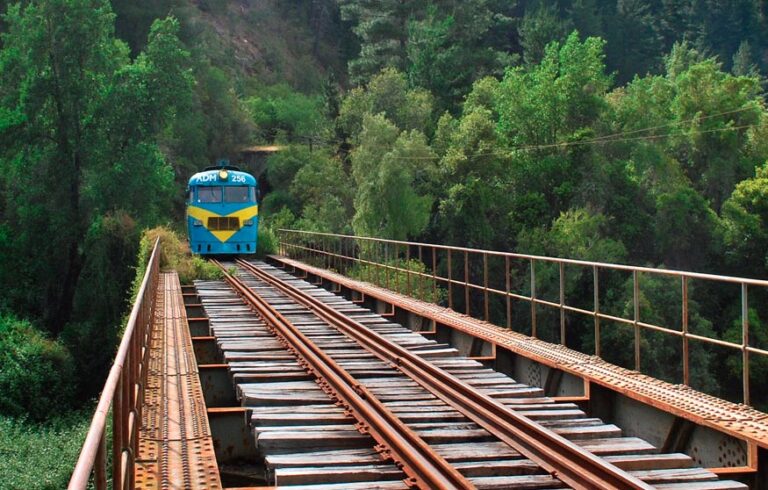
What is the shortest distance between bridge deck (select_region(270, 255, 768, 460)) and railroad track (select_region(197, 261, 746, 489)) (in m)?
0.40

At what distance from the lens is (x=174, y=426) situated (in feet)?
26.0

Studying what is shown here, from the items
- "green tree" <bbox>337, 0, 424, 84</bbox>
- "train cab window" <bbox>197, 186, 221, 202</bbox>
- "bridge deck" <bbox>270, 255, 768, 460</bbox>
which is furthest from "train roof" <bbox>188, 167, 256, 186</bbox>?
"green tree" <bbox>337, 0, 424, 84</bbox>

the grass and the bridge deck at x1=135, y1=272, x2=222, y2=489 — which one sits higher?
the bridge deck at x1=135, y1=272, x2=222, y2=489

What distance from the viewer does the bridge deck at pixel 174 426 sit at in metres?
6.50

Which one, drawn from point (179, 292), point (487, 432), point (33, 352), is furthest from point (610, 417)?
point (33, 352)

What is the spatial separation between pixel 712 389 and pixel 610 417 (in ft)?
121

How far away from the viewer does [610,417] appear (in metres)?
9.56

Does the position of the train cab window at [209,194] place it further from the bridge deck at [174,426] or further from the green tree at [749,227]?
the green tree at [749,227]

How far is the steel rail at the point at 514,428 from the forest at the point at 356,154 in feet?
37.3

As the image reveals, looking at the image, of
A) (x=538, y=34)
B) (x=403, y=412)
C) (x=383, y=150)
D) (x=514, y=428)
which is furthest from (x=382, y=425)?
(x=538, y=34)

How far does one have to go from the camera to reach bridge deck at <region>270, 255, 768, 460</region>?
7414 mm

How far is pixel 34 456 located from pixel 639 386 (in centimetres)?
1702

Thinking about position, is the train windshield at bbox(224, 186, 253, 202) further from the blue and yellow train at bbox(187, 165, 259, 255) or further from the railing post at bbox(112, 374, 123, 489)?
the railing post at bbox(112, 374, 123, 489)

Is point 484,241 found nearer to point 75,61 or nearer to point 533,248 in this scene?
point 533,248
